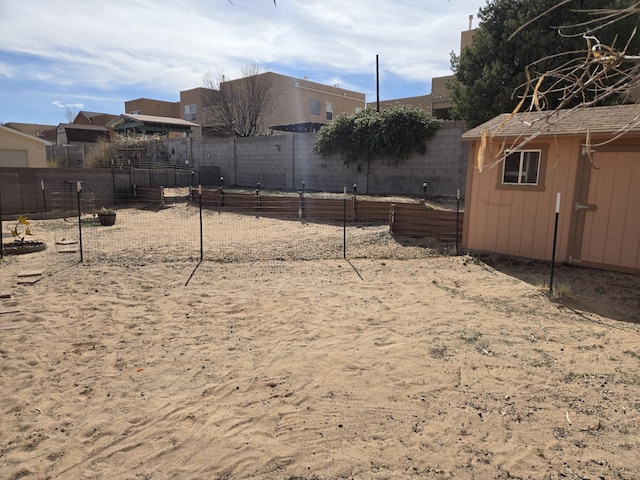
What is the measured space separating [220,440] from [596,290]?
6074mm

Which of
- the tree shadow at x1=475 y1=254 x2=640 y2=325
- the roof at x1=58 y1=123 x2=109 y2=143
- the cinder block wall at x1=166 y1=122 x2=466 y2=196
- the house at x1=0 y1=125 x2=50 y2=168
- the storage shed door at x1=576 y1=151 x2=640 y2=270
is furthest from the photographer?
the roof at x1=58 y1=123 x2=109 y2=143

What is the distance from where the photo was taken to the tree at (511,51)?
13539 millimetres

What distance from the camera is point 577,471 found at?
2660 millimetres

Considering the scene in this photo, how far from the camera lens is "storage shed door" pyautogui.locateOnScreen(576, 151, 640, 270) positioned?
690cm

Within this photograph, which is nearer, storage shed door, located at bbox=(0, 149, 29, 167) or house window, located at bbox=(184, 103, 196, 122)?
storage shed door, located at bbox=(0, 149, 29, 167)

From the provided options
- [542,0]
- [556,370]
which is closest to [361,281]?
[556,370]

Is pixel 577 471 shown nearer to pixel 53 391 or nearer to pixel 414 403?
pixel 414 403

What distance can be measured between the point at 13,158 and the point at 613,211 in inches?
1028

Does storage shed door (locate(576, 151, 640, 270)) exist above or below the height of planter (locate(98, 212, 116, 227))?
above

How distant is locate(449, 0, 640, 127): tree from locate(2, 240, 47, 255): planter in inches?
559

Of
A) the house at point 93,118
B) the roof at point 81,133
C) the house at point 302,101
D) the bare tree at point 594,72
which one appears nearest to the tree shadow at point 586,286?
the bare tree at point 594,72

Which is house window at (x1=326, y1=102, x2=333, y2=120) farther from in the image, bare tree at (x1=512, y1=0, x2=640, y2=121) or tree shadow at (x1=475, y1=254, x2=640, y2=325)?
bare tree at (x1=512, y1=0, x2=640, y2=121)

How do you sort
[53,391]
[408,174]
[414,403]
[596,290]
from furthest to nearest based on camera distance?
[408,174] < [596,290] < [53,391] < [414,403]

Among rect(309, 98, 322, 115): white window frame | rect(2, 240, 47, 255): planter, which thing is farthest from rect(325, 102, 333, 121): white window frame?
rect(2, 240, 47, 255): planter
